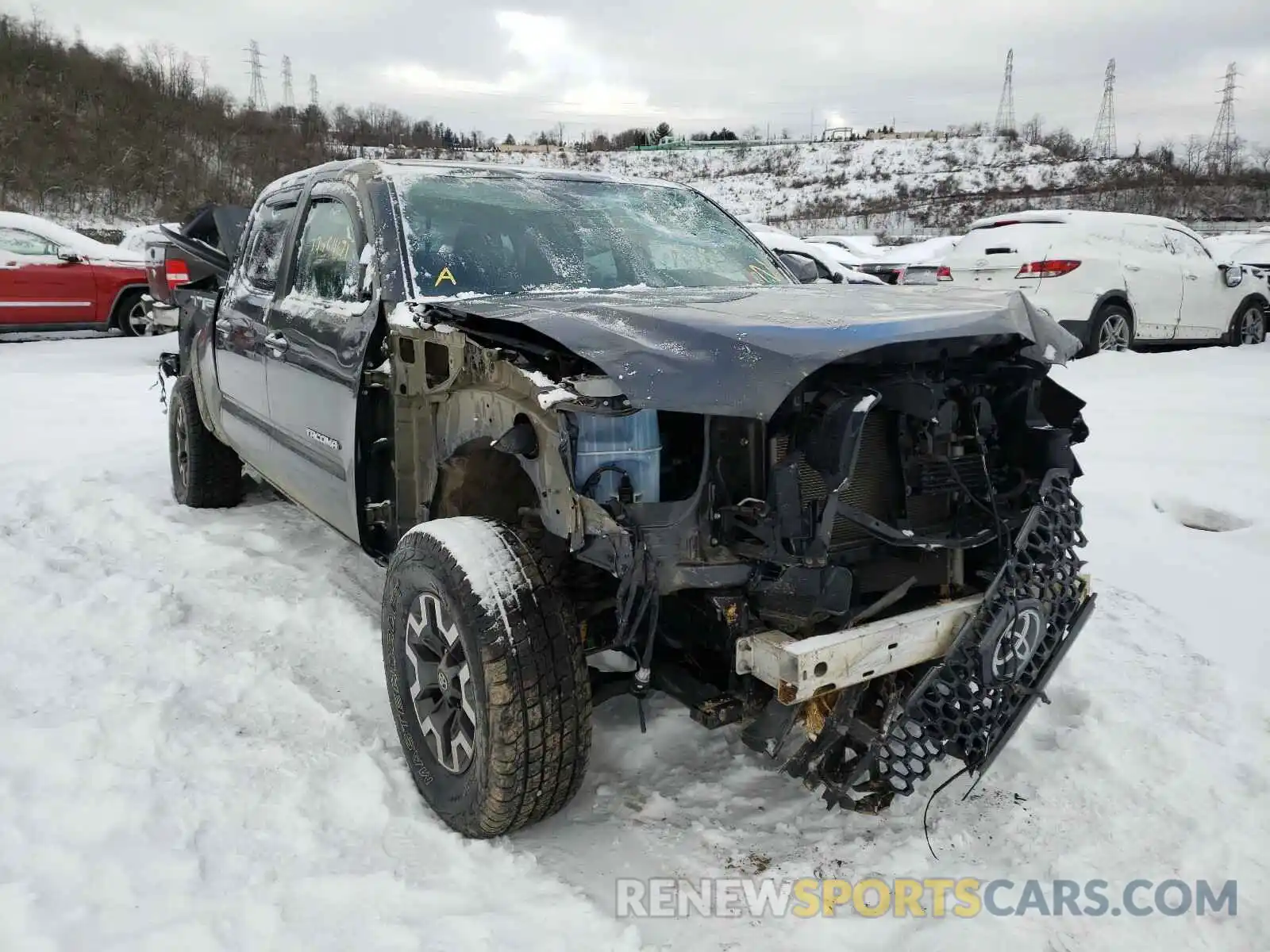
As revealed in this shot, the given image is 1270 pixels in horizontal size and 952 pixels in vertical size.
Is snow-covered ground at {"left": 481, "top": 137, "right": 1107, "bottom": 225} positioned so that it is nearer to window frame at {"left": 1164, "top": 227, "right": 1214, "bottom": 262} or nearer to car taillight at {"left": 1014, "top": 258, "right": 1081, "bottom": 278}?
window frame at {"left": 1164, "top": 227, "right": 1214, "bottom": 262}

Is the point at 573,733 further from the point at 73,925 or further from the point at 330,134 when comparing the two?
the point at 330,134

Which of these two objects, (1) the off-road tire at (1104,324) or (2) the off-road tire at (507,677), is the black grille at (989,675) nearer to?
(2) the off-road tire at (507,677)

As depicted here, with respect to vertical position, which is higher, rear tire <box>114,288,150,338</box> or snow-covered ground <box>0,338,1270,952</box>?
rear tire <box>114,288,150,338</box>

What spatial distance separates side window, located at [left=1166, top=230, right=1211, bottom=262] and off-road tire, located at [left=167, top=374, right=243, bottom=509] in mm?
9652

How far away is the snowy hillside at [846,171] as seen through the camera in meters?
42.5

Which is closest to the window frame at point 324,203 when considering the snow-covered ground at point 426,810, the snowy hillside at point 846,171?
the snow-covered ground at point 426,810

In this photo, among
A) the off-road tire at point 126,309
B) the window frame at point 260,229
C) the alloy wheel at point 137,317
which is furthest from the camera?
the alloy wheel at point 137,317

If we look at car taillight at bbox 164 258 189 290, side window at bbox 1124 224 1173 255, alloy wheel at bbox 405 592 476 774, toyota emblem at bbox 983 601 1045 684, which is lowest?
alloy wheel at bbox 405 592 476 774

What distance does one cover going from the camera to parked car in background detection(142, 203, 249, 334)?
5.02 m

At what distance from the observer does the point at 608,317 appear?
7.59 feet

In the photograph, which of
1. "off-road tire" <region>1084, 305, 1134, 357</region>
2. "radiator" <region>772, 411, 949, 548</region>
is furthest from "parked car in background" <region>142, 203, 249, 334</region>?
"off-road tire" <region>1084, 305, 1134, 357</region>

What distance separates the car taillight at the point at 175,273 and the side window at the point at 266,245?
598cm

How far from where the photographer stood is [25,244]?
11.8 metres

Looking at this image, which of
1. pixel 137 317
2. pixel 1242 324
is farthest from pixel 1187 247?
pixel 137 317
